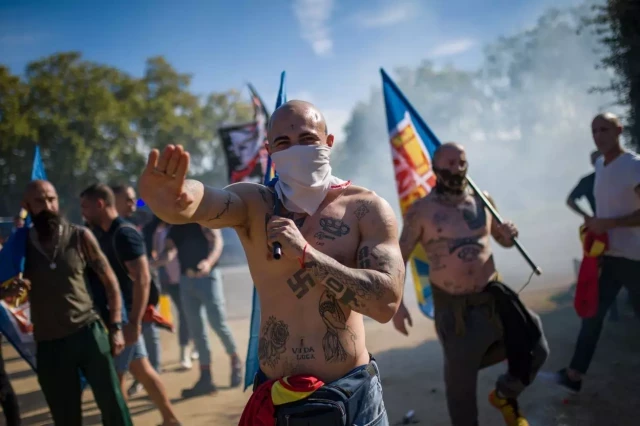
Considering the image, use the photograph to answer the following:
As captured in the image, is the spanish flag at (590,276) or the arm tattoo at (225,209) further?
the spanish flag at (590,276)

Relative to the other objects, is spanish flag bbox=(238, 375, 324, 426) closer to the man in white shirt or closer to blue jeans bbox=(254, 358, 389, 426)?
blue jeans bbox=(254, 358, 389, 426)

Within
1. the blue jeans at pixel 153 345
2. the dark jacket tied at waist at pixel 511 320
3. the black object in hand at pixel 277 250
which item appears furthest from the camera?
the blue jeans at pixel 153 345

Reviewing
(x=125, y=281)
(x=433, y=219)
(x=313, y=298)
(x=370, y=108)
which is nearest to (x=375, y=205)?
(x=313, y=298)

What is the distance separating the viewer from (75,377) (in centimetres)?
351

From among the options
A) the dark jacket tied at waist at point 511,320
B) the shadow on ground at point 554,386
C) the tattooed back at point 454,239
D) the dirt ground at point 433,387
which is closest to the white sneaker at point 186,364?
the dirt ground at point 433,387

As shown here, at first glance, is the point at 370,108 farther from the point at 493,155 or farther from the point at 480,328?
the point at 480,328

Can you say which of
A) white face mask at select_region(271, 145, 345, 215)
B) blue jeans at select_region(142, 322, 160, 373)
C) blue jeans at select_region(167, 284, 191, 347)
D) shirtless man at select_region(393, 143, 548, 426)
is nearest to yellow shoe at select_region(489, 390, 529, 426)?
shirtless man at select_region(393, 143, 548, 426)

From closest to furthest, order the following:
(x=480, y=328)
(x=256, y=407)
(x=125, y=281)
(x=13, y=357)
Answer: (x=256, y=407) → (x=480, y=328) → (x=125, y=281) → (x=13, y=357)

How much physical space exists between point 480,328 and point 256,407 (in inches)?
79.5

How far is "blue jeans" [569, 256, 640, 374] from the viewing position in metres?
4.20

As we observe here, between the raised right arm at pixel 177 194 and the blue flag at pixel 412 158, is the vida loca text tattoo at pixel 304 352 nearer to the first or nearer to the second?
the raised right arm at pixel 177 194

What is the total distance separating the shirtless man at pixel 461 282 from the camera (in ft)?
11.5

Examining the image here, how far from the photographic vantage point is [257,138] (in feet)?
27.9

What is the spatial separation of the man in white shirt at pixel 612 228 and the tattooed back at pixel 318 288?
2.93 meters
